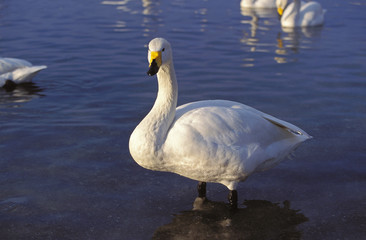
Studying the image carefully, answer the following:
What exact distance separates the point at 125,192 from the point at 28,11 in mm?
15842

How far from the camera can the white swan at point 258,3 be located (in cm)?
2230

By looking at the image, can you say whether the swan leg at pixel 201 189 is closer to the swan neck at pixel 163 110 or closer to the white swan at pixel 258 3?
the swan neck at pixel 163 110

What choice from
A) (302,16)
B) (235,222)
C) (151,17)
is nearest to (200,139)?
(235,222)

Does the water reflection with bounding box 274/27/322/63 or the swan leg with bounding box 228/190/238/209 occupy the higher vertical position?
the water reflection with bounding box 274/27/322/63

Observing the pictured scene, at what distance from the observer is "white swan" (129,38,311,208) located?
240 inches

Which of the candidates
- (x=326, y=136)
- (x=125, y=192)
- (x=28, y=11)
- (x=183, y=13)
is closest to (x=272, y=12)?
(x=183, y=13)

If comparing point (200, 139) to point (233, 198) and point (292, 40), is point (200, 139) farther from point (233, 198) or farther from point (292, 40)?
point (292, 40)

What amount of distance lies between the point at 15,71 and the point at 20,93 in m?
0.68

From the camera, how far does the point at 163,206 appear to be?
6797mm

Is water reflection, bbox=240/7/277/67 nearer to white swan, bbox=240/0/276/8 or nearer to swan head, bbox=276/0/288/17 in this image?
white swan, bbox=240/0/276/8

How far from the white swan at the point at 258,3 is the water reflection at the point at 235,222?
Result: 16.6 m

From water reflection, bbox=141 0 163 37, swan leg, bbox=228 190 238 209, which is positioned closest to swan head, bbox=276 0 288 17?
water reflection, bbox=141 0 163 37

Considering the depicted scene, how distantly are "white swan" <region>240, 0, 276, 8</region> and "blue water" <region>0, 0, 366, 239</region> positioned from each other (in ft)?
8.49

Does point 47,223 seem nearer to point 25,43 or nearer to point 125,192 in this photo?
point 125,192
